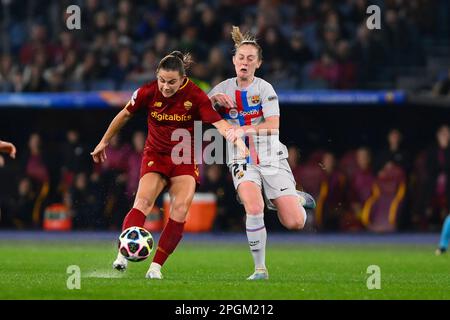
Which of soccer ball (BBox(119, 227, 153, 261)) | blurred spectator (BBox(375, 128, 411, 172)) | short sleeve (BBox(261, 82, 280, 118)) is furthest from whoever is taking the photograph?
blurred spectator (BBox(375, 128, 411, 172))

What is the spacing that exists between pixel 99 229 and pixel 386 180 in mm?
6076

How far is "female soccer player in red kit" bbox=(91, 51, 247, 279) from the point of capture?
39.2 ft

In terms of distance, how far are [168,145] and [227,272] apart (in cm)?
210

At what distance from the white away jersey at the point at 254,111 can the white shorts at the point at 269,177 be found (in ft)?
0.28

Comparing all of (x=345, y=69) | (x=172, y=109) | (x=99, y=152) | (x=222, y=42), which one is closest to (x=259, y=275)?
(x=172, y=109)

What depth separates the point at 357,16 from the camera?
24.2m

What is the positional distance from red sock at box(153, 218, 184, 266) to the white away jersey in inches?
41.4

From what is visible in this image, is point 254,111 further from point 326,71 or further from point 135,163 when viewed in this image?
point 135,163


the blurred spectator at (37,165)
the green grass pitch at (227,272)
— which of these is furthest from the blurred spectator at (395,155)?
the blurred spectator at (37,165)

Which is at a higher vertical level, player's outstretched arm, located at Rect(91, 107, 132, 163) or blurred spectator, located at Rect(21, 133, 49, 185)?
player's outstretched arm, located at Rect(91, 107, 132, 163)

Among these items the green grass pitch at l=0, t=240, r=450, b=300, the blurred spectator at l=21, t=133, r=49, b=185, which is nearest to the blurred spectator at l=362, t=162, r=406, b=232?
the green grass pitch at l=0, t=240, r=450, b=300

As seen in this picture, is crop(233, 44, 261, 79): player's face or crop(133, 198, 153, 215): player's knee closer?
crop(133, 198, 153, 215): player's knee

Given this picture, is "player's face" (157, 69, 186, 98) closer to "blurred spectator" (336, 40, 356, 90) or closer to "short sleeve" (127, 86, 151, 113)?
"short sleeve" (127, 86, 151, 113)

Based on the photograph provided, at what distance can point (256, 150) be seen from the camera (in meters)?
12.6
